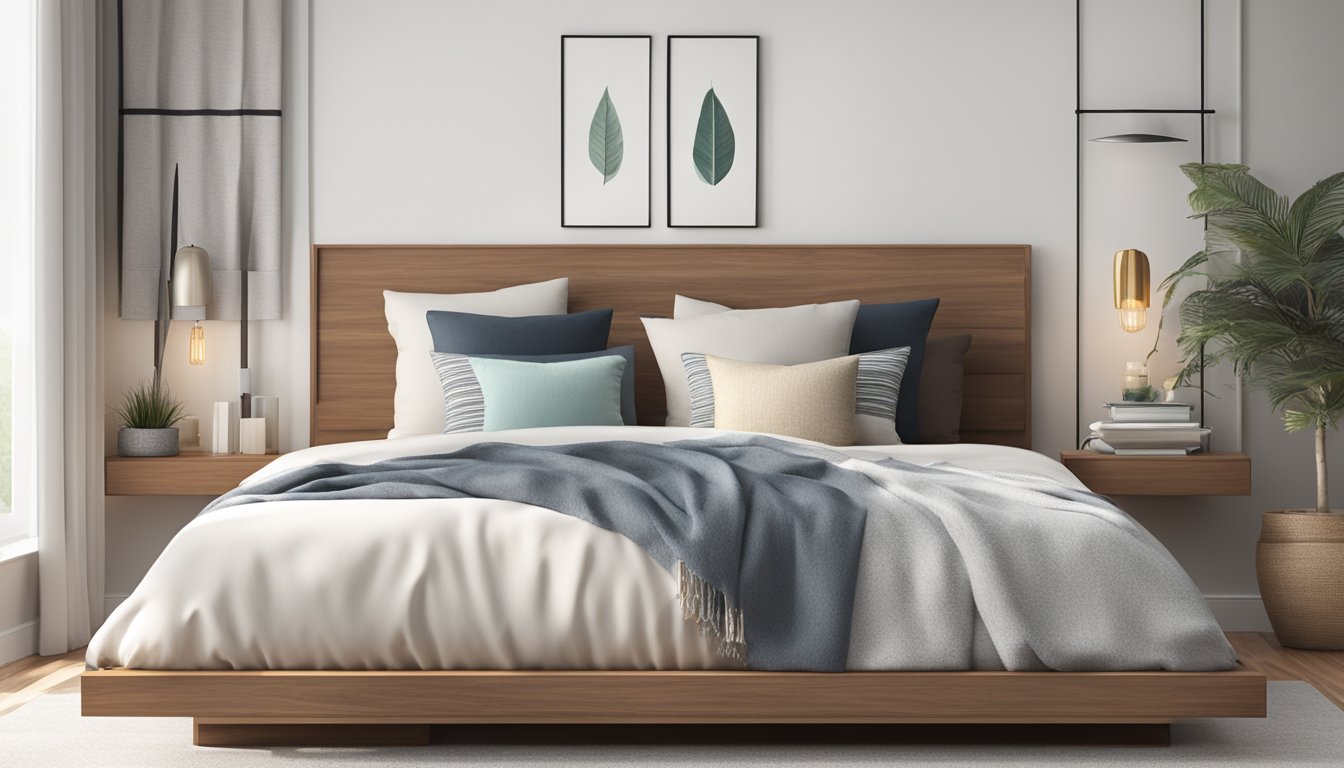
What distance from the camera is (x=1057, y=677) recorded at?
265cm

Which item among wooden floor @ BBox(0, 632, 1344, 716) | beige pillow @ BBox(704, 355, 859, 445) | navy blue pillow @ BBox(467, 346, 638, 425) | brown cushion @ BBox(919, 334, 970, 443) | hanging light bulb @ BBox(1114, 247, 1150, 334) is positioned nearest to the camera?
wooden floor @ BBox(0, 632, 1344, 716)

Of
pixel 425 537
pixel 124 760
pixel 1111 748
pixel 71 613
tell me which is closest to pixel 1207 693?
pixel 1111 748

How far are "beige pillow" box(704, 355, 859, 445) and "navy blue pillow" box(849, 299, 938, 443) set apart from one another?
0.47 metres

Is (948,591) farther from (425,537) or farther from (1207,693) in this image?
(425,537)

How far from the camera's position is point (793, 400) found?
3881 millimetres

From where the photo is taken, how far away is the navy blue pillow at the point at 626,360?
14.0 ft

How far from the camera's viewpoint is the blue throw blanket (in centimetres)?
266

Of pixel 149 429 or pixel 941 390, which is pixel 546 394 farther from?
pixel 149 429

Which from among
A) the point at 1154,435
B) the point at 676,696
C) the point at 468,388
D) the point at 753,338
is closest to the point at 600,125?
the point at 753,338

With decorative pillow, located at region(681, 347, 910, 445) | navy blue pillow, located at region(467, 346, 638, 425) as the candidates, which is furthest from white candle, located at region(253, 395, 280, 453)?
decorative pillow, located at region(681, 347, 910, 445)

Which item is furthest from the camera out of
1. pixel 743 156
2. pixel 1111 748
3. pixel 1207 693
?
pixel 743 156

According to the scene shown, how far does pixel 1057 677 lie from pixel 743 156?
2.69m

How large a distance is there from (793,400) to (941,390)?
85cm

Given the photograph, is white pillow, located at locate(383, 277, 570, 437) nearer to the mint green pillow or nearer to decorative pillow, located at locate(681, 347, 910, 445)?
the mint green pillow
